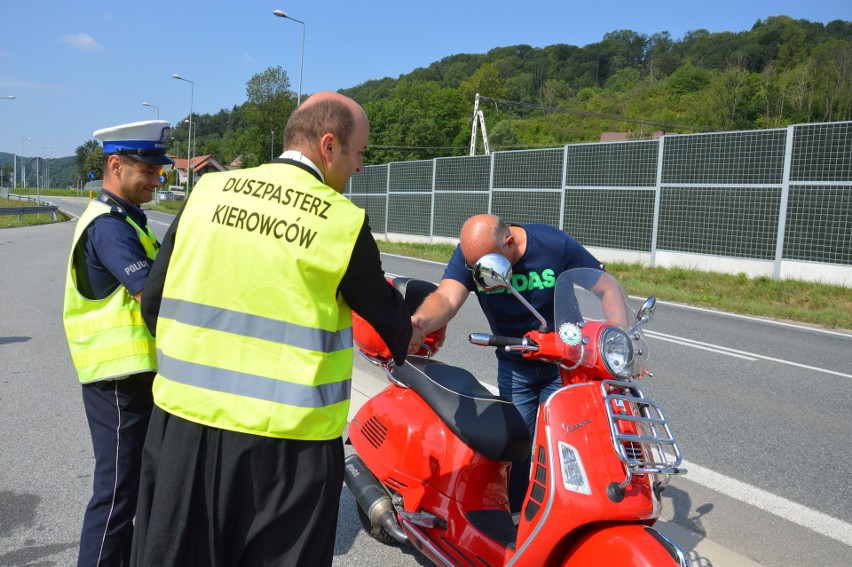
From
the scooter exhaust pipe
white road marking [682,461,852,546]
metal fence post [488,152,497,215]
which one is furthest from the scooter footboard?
metal fence post [488,152,497,215]

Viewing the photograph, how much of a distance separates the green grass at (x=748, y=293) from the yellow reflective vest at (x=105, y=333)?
1068 cm

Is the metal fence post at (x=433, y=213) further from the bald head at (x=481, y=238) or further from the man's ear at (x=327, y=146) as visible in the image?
the man's ear at (x=327, y=146)

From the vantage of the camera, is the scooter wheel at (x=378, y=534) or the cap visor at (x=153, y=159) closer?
the cap visor at (x=153, y=159)

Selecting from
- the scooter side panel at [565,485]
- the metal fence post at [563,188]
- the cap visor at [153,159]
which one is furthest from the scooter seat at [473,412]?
the metal fence post at [563,188]

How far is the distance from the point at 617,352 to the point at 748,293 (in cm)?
1233

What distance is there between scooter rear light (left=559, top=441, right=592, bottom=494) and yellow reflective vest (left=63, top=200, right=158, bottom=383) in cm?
151

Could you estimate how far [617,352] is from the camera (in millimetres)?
2355

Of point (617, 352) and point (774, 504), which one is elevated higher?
point (617, 352)

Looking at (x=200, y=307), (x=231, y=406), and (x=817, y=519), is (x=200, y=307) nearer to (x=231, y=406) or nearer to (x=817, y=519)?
(x=231, y=406)

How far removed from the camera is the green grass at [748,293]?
1126 cm

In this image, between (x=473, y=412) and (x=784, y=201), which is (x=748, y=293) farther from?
(x=473, y=412)

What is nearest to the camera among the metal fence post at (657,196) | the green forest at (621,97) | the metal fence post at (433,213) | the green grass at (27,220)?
the metal fence post at (657,196)

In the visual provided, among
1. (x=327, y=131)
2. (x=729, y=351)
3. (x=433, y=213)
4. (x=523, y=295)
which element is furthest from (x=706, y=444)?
(x=433, y=213)

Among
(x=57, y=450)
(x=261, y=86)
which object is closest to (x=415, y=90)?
(x=261, y=86)
